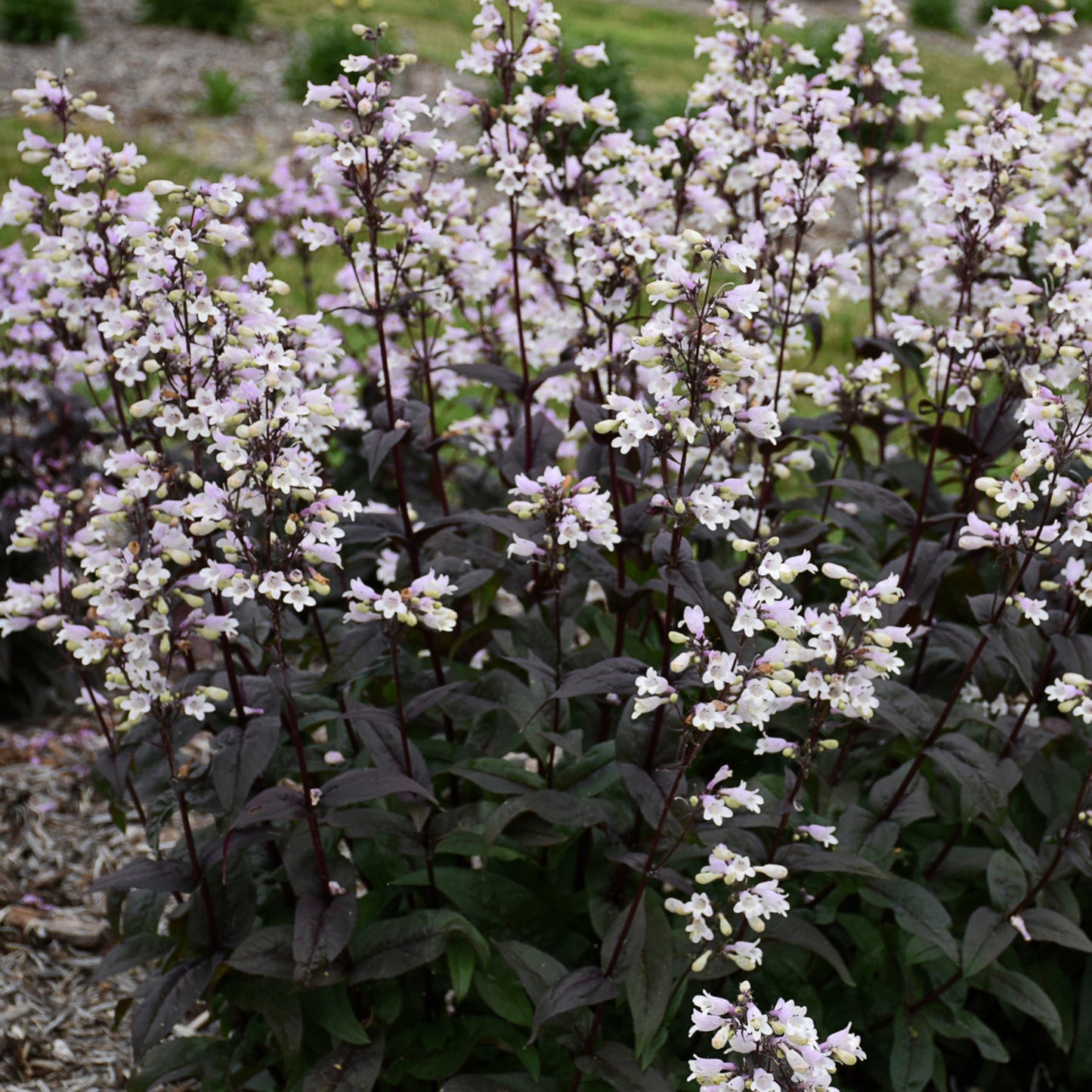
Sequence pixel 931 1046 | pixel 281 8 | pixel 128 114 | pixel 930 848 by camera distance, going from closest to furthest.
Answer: pixel 931 1046
pixel 930 848
pixel 128 114
pixel 281 8

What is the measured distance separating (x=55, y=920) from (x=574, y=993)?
8.38 ft

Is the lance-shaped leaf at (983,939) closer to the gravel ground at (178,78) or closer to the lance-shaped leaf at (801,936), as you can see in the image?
the lance-shaped leaf at (801,936)

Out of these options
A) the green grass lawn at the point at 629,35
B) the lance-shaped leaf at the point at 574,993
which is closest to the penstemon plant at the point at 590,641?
the lance-shaped leaf at the point at 574,993

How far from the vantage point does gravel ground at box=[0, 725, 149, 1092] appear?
4078mm

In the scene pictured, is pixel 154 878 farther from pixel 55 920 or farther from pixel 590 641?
pixel 55 920

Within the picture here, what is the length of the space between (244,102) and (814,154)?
1179 cm

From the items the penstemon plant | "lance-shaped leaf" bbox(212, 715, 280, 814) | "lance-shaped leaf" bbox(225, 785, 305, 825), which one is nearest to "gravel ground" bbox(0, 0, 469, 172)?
the penstemon plant

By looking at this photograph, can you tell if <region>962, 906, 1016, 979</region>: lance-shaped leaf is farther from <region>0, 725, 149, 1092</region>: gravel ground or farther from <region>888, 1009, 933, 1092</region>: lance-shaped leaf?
<region>0, 725, 149, 1092</region>: gravel ground

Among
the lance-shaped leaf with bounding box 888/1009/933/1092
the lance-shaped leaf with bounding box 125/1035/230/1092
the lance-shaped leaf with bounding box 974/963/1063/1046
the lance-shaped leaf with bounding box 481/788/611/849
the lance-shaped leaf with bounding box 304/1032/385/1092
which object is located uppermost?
the lance-shaped leaf with bounding box 481/788/611/849

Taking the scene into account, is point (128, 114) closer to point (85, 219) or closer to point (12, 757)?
point (12, 757)

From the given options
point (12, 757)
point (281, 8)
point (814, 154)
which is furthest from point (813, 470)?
point (281, 8)

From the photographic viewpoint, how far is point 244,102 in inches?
557

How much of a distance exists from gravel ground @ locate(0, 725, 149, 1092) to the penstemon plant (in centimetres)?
37

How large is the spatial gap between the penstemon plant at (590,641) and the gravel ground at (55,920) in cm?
37
